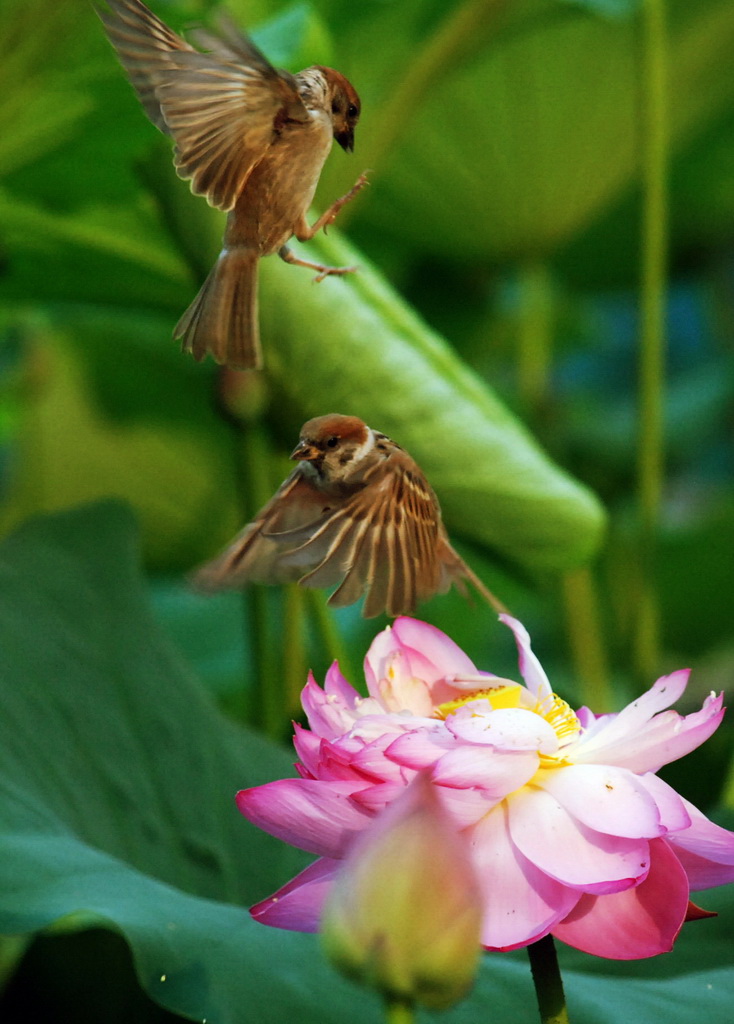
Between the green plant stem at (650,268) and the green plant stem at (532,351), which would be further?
the green plant stem at (532,351)

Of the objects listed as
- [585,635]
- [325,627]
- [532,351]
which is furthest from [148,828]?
[532,351]

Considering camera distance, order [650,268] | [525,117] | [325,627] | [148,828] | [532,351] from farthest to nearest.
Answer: [532,351]
[525,117]
[650,268]
[325,627]
[148,828]

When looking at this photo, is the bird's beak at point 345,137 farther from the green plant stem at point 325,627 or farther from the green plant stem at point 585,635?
the green plant stem at point 585,635

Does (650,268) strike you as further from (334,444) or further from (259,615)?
(334,444)

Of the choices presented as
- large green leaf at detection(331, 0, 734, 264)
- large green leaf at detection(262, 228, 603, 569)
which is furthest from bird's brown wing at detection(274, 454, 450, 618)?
large green leaf at detection(331, 0, 734, 264)

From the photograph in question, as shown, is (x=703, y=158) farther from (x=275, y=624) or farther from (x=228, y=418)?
(x=228, y=418)

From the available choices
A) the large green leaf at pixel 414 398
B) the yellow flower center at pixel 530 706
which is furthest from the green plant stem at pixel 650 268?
the yellow flower center at pixel 530 706
